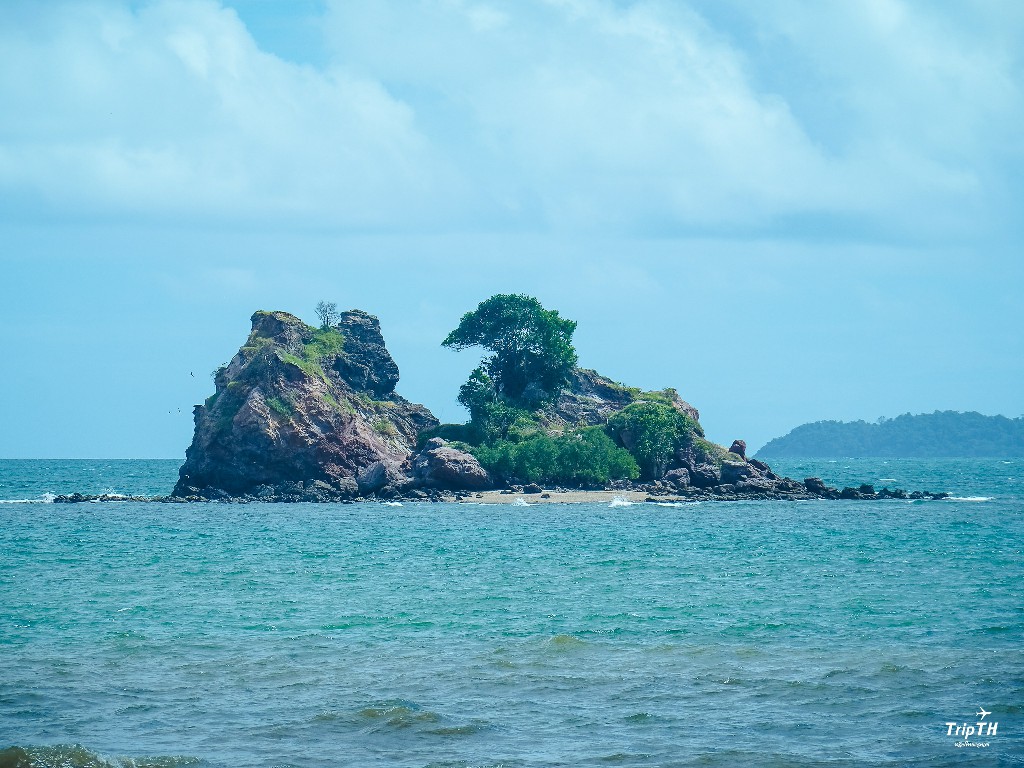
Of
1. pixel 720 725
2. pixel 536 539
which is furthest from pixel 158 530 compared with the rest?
pixel 720 725

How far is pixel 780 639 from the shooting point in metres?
21.6

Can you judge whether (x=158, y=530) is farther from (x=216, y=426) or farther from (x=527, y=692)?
(x=527, y=692)

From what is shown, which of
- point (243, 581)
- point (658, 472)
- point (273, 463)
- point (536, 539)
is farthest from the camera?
point (658, 472)

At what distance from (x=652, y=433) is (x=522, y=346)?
533 inches

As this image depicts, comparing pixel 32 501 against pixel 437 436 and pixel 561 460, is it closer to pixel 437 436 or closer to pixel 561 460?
pixel 437 436

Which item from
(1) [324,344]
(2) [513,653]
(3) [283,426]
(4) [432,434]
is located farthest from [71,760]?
(4) [432,434]

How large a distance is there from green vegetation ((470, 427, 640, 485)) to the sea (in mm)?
28807

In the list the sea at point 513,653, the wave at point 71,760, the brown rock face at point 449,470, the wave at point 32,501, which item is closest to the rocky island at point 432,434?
the brown rock face at point 449,470

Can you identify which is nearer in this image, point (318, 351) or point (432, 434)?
point (318, 351)

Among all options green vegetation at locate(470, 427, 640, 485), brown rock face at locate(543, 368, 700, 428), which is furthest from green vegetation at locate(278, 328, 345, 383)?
brown rock face at locate(543, 368, 700, 428)

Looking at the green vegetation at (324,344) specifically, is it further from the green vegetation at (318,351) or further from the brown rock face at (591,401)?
the brown rock face at (591,401)

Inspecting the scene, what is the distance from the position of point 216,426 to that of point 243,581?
39.7m

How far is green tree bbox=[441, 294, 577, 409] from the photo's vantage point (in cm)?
8138

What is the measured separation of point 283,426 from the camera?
67.5 metres
